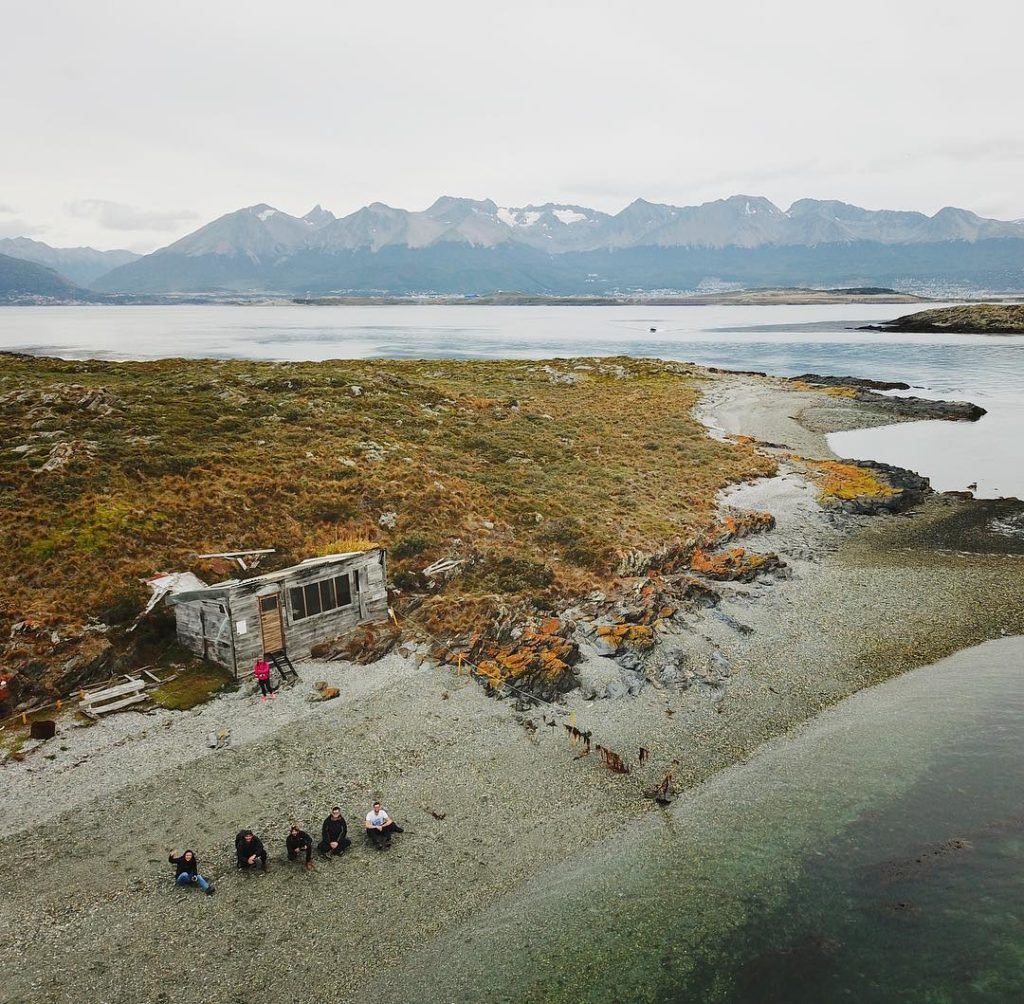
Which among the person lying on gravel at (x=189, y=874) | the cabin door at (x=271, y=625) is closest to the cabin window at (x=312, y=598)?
the cabin door at (x=271, y=625)

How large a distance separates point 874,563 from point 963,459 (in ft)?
111

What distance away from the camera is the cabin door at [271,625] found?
27219 mm

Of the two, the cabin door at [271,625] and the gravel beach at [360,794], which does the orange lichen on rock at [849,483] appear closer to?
the gravel beach at [360,794]

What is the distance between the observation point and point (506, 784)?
21.5 meters

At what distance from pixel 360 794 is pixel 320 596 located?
10318mm

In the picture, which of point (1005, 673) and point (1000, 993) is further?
point (1005, 673)

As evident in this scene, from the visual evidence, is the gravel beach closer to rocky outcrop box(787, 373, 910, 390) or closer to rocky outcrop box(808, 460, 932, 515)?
rocky outcrop box(808, 460, 932, 515)

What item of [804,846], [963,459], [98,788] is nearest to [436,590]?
[98,788]

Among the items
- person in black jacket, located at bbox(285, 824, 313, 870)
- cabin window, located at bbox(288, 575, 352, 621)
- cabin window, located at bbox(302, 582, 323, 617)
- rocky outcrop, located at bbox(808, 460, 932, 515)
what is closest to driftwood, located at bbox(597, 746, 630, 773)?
person in black jacket, located at bbox(285, 824, 313, 870)

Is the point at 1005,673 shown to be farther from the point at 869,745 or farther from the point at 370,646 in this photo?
the point at 370,646

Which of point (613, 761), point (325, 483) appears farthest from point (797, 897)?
point (325, 483)

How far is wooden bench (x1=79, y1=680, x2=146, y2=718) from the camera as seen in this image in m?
24.2

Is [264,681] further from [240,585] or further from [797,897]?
[797,897]

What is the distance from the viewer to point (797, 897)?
688 inches
